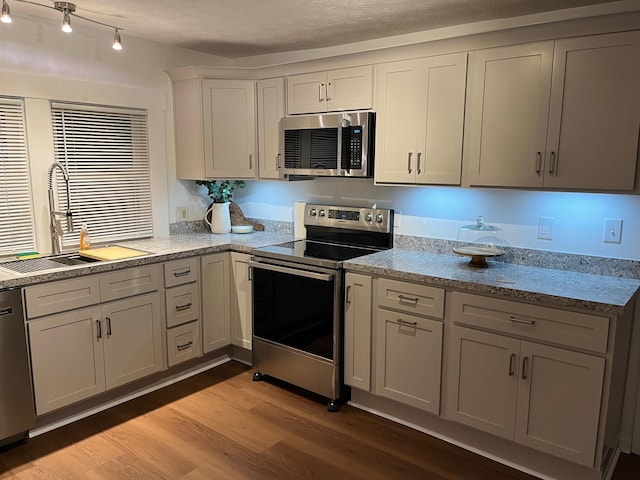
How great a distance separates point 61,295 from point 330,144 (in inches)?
70.3

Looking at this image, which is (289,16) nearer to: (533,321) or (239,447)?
(533,321)

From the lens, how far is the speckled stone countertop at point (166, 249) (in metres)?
2.50

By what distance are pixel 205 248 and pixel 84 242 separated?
776 millimetres

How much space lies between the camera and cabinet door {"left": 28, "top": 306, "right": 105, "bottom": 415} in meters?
2.56

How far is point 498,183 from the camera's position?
255 cm

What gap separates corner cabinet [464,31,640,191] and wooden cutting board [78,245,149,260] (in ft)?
6.90

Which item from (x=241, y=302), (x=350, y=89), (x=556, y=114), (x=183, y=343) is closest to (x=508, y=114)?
(x=556, y=114)

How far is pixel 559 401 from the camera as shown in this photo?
2203mm

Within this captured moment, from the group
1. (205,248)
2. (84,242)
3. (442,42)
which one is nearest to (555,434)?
(442,42)

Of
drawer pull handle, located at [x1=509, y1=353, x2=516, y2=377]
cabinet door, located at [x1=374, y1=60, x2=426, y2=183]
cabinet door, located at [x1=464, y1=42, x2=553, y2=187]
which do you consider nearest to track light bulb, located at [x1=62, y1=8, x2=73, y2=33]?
cabinet door, located at [x1=374, y1=60, x2=426, y2=183]

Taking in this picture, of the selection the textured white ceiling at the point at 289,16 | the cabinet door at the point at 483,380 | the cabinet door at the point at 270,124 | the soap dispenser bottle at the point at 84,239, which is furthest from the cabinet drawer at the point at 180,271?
the cabinet door at the point at 483,380

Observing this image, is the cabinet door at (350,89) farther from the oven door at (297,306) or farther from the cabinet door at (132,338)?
the cabinet door at (132,338)

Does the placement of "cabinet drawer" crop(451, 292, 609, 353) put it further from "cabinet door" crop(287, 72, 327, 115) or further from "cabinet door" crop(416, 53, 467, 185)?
"cabinet door" crop(287, 72, 327, 115)

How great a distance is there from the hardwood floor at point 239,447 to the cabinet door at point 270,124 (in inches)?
62.8
